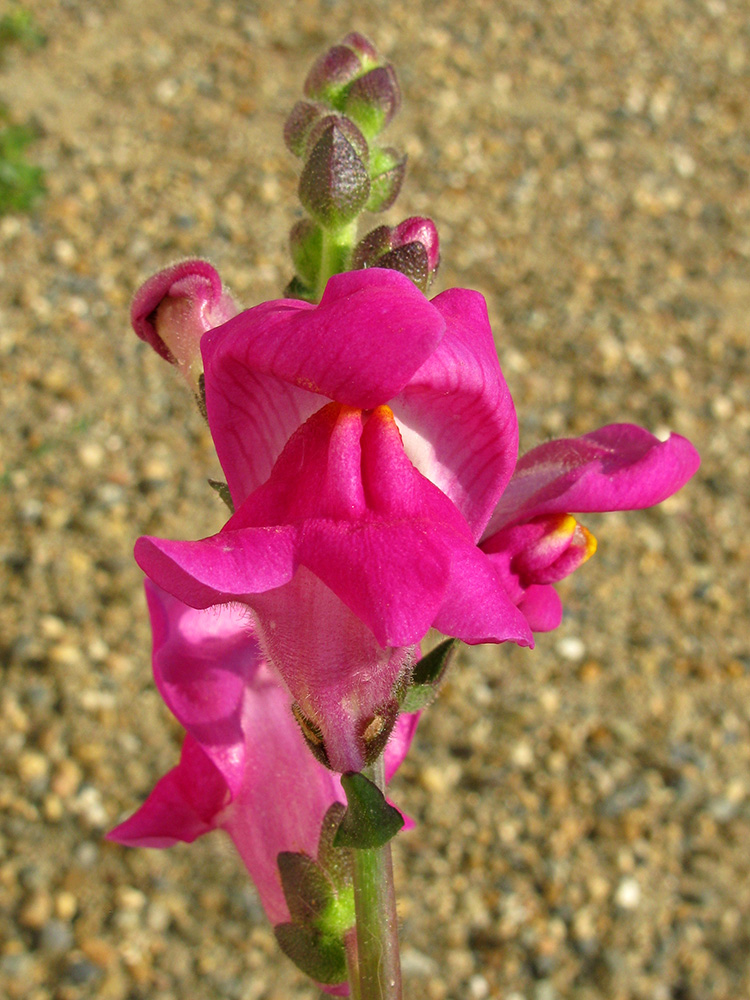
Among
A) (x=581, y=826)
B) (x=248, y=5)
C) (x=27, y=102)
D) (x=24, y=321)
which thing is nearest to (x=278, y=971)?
(x=581, y=826)

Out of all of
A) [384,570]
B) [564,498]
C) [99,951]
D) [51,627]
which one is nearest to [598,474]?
[564,498]

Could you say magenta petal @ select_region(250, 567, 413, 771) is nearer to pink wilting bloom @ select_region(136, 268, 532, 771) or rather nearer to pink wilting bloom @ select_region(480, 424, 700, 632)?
pink wilting bloom @ select_region(136, 268, 532, 771)

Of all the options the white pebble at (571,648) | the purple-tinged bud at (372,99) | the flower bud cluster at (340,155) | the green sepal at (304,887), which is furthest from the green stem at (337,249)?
the white pebble at (571,648)

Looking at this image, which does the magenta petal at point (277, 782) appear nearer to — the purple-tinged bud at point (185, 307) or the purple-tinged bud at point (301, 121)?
the purple-tinged bud at point (185, 307)

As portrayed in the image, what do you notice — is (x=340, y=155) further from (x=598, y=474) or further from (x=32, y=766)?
(x=32, y=766)

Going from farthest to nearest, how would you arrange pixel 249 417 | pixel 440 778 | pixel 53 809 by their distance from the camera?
pixel 440 778, pixel 53 809, pixel 249 417

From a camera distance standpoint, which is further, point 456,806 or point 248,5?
point 248,5

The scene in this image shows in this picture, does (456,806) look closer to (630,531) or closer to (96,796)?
(96,796)
